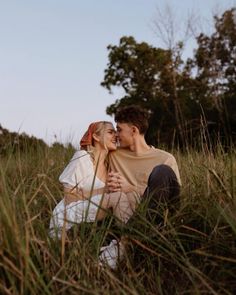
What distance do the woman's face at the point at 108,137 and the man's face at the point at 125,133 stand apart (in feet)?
0.16

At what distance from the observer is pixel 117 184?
4.07 metres

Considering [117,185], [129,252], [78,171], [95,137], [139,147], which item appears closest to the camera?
[129,252]

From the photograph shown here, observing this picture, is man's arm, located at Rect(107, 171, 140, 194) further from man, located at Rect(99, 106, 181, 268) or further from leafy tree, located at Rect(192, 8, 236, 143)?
leafy tree, located at Rect(192, 8, 236, 143)

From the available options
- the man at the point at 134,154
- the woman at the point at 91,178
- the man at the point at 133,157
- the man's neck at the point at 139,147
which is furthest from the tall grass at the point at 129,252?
the man's neck at the point at 139,147

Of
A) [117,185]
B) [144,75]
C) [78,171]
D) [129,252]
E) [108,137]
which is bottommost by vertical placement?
[129,252]

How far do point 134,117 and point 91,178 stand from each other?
24.3 inches

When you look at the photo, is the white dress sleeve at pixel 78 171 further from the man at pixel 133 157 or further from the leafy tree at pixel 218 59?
the leafy tree at pixel 218 59

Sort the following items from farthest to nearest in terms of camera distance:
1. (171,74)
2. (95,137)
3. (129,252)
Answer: (171,74) < (95,137) < (129,252)

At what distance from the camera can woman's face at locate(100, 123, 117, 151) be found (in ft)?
14.7

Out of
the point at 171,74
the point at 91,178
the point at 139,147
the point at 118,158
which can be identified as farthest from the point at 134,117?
the point at 171,74

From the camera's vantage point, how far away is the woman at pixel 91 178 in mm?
3662

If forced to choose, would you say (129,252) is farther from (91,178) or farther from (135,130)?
(135,130)

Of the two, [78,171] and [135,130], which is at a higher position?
[135,130]

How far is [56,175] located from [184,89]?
17.0m
